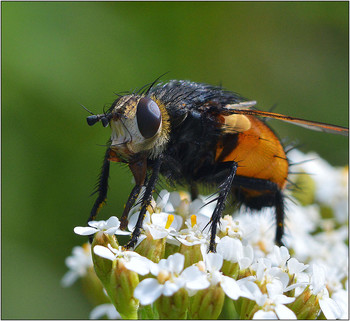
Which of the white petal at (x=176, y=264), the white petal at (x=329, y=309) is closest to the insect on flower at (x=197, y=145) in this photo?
the white petal at (x=176, y=264)

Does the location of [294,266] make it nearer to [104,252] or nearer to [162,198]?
[162,198]

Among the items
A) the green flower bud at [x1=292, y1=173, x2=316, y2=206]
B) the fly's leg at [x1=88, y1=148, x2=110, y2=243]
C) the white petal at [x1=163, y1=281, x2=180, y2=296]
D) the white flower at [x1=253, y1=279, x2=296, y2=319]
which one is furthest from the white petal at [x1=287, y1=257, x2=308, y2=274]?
the green flower bud at [x1=292, y1=173, x2=316, y2=206]

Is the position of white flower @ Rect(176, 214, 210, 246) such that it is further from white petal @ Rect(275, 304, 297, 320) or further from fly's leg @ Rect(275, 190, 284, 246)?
fly's leg @ Rect(275, 190, 284, 246)

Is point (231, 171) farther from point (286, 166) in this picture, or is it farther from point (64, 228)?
point (64, 228)

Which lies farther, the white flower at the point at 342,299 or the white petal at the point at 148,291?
the white flower at the point at 342,299

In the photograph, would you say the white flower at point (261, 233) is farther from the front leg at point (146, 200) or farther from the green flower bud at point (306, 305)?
the front leg at point (146, 200)

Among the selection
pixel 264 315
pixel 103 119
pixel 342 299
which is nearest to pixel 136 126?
pixel 103 119
